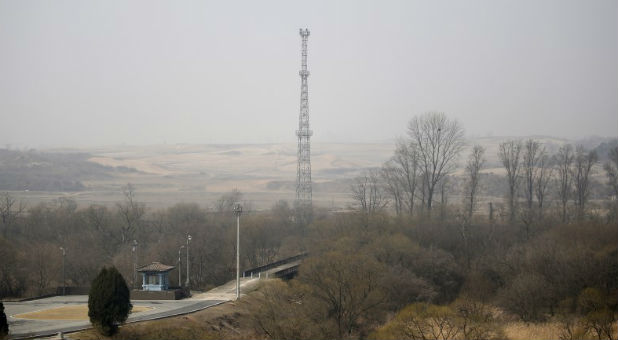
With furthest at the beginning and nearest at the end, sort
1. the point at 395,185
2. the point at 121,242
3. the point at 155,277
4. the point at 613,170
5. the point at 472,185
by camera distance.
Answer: the point at 613,170
the point at 395,185
the point at 472,185
the point at 121,242
the point at 155,277

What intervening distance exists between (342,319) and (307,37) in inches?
1934

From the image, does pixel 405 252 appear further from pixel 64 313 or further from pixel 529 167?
pixel 529 167

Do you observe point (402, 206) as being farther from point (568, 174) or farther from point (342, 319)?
point (342, 319)

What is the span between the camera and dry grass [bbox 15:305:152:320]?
35.4 m

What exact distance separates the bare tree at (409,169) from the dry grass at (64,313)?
3688 cm

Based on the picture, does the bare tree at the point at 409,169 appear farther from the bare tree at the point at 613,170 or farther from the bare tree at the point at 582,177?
the bare tree at the point at 613,170

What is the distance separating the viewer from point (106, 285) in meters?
31.4

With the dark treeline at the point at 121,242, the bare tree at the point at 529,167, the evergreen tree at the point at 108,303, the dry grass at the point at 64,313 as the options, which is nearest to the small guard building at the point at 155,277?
the dry grass at the point at 64,313

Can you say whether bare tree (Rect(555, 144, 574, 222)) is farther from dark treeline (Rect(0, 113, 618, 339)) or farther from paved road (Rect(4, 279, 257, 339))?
paved road (Rect(4, 279, 257, 339))

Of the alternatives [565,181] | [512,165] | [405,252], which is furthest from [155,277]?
[565,181]

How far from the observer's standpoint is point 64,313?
121ft

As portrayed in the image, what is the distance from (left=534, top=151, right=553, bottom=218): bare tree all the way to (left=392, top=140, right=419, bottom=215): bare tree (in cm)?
1194

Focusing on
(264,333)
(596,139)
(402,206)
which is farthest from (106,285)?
(596,139)

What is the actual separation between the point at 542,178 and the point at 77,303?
165ft
